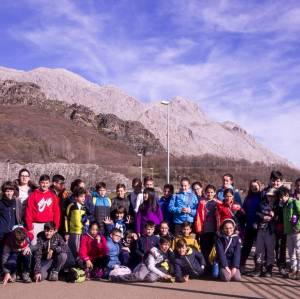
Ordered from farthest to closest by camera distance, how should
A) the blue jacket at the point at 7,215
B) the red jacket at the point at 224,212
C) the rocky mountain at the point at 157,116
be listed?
the rocky mountain at the point at 157,116
the red jacket at the point at 224,212
the blue jacket at the point at 7,215

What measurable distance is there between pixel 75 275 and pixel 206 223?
2403 mm

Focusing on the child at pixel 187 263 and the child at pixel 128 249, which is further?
the child at pixel 128 249

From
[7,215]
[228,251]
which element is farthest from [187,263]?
[7,215]

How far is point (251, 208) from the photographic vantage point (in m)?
8.38

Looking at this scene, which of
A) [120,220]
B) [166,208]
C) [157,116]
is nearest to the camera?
[120,220]

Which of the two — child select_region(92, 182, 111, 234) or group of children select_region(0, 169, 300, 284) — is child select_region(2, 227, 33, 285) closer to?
group of children select_region(0, 169, 300, 284)

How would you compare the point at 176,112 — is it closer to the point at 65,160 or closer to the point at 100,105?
the point at 100,105

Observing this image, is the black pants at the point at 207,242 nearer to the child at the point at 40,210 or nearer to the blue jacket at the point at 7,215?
the child at the point at 40,210

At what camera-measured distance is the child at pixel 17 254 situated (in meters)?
7.22

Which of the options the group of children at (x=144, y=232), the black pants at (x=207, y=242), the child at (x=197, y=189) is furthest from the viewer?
the child at (x=197, y=189)

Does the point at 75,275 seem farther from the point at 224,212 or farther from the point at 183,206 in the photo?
the point at 224,212

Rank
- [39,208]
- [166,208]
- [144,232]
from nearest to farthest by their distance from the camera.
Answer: [39,208] < [144,232] < [166,208]

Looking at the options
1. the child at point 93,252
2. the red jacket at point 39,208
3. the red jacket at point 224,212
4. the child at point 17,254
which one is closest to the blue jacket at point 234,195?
the red jacket at point 224,212

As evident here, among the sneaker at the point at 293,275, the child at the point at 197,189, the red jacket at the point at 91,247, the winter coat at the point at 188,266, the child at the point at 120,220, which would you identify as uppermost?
the child at the point at 197,189
